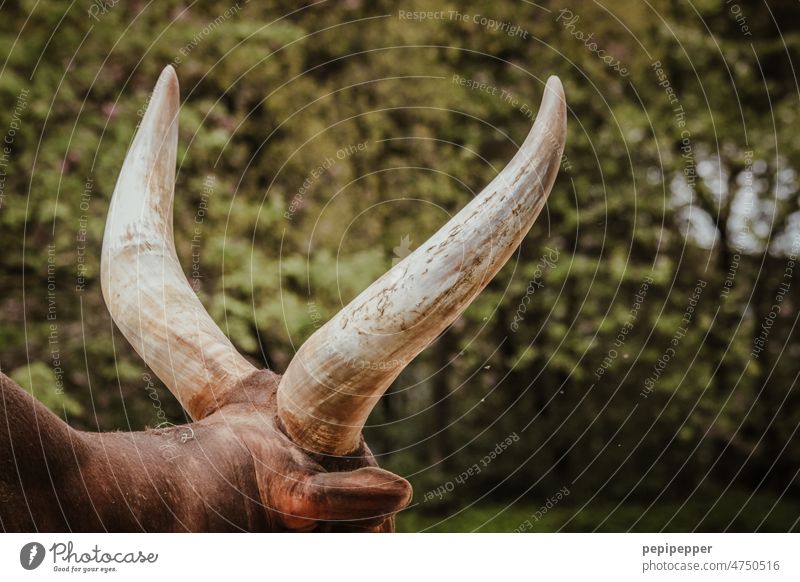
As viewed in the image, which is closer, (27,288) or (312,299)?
(27,288)

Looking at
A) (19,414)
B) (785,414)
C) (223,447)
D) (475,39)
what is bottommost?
(785,414)

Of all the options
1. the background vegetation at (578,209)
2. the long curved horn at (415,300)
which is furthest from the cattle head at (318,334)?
the background vegetation at (578,209)

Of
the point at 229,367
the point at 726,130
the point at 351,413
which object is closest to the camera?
the point at 351,413

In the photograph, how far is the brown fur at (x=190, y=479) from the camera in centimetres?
159

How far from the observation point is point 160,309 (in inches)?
85.0

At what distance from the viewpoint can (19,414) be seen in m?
1.55

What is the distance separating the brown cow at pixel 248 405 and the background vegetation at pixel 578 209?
154 inches

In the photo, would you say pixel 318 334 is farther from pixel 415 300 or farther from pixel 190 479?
pixel 190 479

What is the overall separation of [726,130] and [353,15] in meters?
3.50

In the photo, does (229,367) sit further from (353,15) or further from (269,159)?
(353,15)

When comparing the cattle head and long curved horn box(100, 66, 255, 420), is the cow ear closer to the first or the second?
the cattle head

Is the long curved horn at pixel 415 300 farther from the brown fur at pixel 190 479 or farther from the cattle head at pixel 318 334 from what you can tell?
the brown fur at pixel 190 479

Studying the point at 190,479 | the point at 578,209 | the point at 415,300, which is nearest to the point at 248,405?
the point at 190,479

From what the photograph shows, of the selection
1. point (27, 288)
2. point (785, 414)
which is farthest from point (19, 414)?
point (785, 414)
